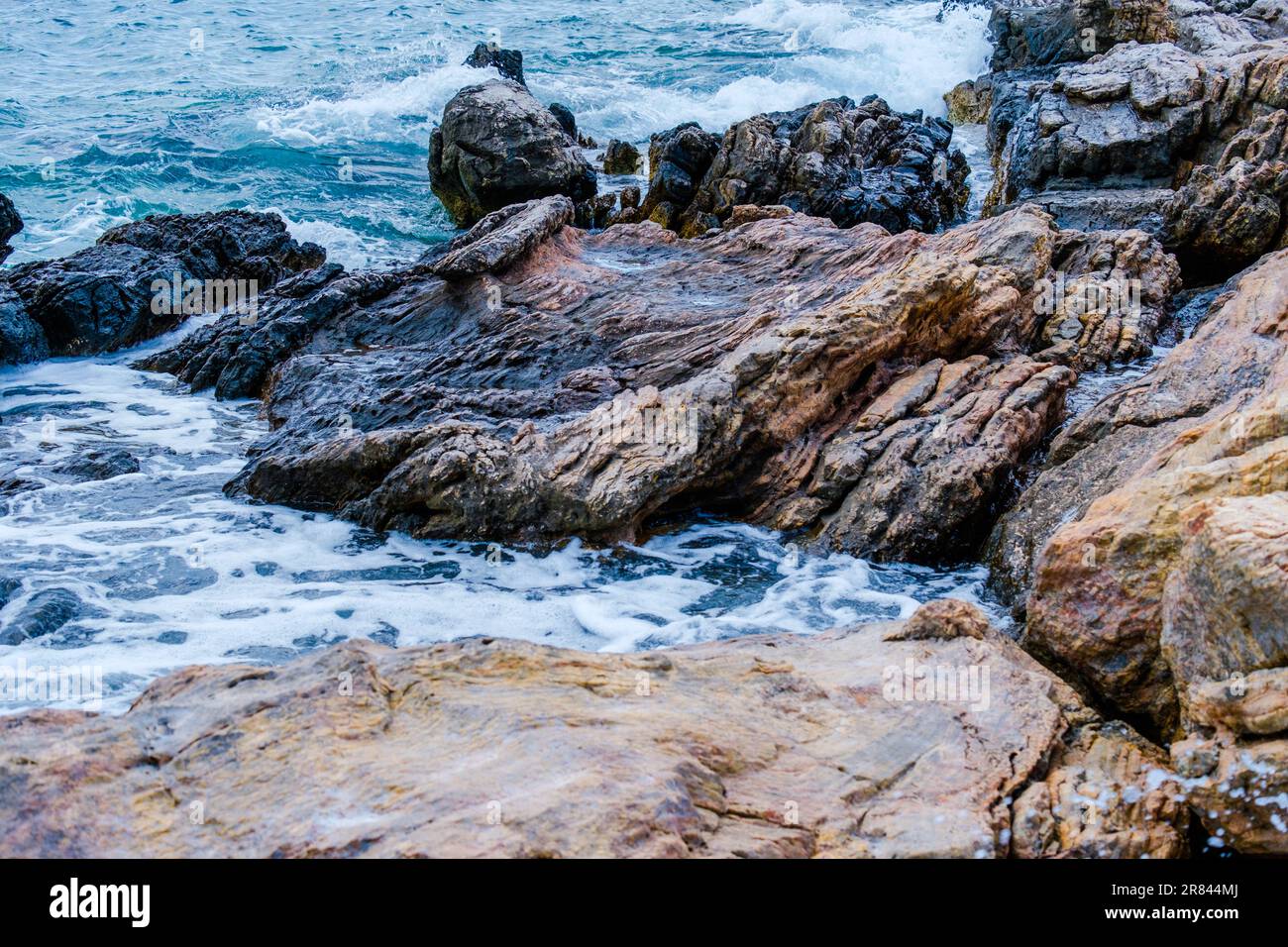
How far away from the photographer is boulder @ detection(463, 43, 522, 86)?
31.9 m

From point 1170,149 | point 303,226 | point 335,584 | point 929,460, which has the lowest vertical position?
point 335,584

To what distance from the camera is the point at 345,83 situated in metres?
33.8

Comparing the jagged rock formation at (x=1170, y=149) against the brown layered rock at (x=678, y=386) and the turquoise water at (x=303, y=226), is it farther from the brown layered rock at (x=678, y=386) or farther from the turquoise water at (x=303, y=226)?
the turquoise water at (x=303, y=226)

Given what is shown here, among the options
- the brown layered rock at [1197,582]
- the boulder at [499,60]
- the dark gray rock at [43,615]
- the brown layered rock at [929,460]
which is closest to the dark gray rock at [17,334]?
the dark gray rock at [43,615]

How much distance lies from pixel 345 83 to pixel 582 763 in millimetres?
33349

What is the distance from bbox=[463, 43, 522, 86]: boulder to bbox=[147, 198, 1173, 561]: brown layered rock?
19092mm

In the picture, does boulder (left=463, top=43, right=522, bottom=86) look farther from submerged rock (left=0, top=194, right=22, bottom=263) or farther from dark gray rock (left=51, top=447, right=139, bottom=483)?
dark gray rock (left=51, top=447, right=139, bottom=483)

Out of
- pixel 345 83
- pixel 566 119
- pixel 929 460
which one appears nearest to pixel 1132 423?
pixel 929 460

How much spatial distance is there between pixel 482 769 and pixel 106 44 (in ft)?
135

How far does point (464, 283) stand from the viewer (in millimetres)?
14453

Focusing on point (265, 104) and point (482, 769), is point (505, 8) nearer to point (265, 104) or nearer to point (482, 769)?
point (265, 104)

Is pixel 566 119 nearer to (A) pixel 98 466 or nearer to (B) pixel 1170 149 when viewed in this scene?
Result: (B) pixel 1170 149

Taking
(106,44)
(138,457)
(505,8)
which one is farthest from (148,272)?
(505,8)

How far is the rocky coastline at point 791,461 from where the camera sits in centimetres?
496
